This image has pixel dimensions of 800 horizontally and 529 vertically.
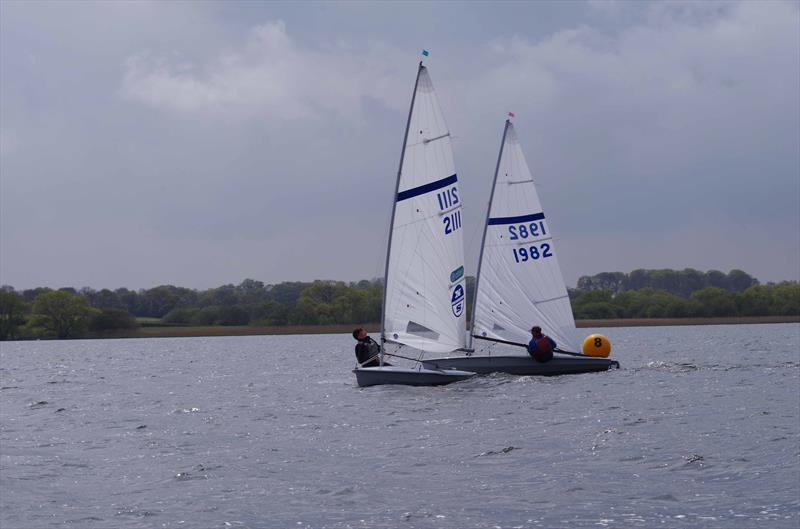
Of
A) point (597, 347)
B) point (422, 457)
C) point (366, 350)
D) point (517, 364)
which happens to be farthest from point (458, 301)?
point (422, 457)

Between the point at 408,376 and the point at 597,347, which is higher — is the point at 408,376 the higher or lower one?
the lower one

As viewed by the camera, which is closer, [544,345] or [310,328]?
[544,345]

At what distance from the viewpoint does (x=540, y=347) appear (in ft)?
106

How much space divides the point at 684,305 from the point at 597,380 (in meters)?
106

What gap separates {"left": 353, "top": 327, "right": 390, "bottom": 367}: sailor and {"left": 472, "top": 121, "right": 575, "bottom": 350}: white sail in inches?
191

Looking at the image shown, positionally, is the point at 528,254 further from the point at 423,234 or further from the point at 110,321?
the point at 110,321

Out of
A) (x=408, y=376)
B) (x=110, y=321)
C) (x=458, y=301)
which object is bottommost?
(x=408, y=376)

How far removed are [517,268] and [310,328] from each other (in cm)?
8898

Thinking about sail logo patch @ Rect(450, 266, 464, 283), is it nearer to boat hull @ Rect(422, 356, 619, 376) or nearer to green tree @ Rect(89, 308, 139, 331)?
boat hull @ Rect(422, 356, 619, 376)

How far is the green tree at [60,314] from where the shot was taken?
116 m

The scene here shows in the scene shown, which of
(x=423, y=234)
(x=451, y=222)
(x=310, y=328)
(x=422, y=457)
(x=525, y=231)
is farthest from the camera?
(x=310, y=328)

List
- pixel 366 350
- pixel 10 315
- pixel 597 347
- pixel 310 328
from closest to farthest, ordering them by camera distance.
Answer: pixel 366 350
pixel 597 347
pixel 10 315
pixel 310 328

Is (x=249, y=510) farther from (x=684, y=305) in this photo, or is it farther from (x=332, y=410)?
(x=684, y=305)

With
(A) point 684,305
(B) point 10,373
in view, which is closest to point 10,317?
(B) point 10,373
